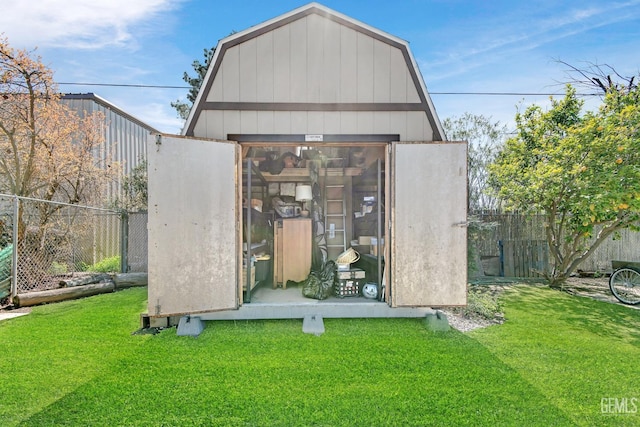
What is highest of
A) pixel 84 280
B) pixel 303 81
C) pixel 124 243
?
pixel 303 81

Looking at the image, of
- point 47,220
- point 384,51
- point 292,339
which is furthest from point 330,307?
point 47,220

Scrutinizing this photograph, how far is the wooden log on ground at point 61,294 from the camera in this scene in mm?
5102

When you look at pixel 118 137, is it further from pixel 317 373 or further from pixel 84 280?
pixel 317 373

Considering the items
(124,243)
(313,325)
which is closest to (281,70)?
(313,325)

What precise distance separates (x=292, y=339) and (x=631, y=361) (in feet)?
11.4

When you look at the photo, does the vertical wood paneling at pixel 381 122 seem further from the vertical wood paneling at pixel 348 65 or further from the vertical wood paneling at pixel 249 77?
the vertical wood paneling at pixel 249 77

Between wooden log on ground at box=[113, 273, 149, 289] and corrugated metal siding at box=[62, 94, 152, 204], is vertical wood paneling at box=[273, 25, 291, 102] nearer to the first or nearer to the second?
wooden log on ground at box=[113, 273, 149, 289]

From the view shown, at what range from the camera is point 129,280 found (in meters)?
6.78

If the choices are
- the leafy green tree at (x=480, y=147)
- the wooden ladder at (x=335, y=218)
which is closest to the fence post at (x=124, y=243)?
the wooden ladder at (x=335, y=218)

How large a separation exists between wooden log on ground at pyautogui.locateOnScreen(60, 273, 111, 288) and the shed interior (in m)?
3.19

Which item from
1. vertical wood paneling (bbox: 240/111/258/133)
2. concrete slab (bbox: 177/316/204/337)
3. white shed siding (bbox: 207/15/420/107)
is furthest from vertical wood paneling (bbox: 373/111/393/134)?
concrete slab (bbox: 177/316/204/337)

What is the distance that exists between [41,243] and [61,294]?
1.44m

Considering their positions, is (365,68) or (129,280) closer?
(365,68)

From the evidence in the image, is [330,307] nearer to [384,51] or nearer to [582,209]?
[384,51]
